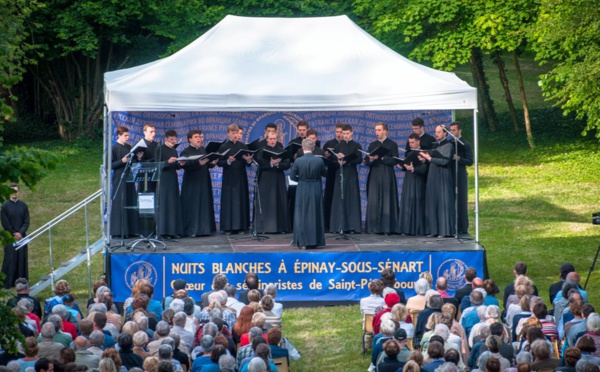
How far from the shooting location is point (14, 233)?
55.6 ft

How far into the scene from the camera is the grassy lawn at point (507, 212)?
14.3 m

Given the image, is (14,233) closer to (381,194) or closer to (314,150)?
(314,150)

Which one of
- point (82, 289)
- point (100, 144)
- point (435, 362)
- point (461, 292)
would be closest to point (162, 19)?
point (100, 144)

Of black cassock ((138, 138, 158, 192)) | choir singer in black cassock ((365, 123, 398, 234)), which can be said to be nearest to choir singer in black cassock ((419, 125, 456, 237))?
choir singer in black cassock ((365, 123, 398, 234))

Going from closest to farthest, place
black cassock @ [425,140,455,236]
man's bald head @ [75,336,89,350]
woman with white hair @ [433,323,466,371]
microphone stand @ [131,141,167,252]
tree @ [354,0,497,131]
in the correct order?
man's bald head @ [75,336,89,350], woman with white hair @ [433,323,466,371], microphone stand @ [131,141,167,252], black cassock @ [425,140,455,236], tree @ [354,0,497,131]

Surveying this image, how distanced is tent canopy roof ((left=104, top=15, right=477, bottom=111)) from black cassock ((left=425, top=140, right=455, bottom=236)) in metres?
1.26

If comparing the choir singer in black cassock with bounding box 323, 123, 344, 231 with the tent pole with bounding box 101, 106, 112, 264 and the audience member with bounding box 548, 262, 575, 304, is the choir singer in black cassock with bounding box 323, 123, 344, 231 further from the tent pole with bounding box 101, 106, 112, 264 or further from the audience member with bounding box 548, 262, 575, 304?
the audience member with bounding box 548, 262, 575, 304

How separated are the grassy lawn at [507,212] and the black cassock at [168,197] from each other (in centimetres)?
174

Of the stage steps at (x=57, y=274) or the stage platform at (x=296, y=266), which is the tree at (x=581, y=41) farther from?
the stage steps at (x=57, y=274)

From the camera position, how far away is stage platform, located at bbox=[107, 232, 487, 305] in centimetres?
1508

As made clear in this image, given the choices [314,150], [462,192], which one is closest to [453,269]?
[462,192]

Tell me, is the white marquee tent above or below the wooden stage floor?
above

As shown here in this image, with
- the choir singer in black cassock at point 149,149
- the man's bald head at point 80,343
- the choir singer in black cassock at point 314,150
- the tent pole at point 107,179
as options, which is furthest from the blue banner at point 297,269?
the man's bald head at point 80,343

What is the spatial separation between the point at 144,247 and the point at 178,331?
191 inches
